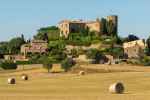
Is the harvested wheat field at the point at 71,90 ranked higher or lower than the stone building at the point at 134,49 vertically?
lower

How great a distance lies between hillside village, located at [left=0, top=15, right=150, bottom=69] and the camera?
12616 centimetres

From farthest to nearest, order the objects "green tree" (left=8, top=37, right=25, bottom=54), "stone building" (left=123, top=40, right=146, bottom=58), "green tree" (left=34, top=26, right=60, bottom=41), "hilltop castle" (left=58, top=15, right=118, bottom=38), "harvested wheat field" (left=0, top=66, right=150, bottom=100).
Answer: "green tree" (left=34, top=26, right=60, bottom=41) → "hilltop castle" (left=58, top=15, right=118, bottom=38) → "green tree" (left=8, top=37, right=25, bottom=54) → "stone building" (left=123, top=40, right=146, bottom=58) → "harvested wheat field" (left=0, top=66, right=150, bottom=100)

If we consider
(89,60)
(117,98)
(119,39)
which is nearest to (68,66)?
(89,60)

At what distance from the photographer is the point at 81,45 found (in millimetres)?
154500

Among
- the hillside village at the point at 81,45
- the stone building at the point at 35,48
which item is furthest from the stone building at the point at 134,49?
the stone building at the point at 35,48

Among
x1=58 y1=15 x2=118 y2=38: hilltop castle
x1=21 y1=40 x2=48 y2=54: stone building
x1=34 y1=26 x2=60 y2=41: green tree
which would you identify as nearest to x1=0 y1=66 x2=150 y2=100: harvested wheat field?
x1=21 y1=40 x2=48 y2=54: stone building

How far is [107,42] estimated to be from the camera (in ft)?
500

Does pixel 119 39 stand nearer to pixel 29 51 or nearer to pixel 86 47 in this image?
pixel 86 47

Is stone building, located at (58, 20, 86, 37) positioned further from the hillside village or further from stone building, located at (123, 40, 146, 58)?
stone building, located at (123, 40, 146, 58)

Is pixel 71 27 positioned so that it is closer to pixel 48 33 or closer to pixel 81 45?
pixel 48 33

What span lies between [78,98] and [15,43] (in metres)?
142

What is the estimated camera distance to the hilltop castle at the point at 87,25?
574ft

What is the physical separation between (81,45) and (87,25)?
33.8 meters

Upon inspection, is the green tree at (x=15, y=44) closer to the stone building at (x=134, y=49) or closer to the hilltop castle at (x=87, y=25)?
the hilltop castle at (x=87, y=25)
